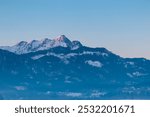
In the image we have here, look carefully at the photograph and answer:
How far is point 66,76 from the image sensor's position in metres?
21.4

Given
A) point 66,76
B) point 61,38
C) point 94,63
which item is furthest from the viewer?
point 94,63

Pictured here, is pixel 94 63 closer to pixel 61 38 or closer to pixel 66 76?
pixel 66 76

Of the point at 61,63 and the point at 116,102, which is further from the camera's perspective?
the point at 61,63

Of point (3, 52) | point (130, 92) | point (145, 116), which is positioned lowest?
point (145, 116)

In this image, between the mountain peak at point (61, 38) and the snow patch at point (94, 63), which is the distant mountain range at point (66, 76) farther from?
the mountain peak at point (61, 38)

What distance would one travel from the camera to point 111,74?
22.1m

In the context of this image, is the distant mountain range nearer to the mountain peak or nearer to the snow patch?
the snow patch

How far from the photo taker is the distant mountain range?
2033 cm

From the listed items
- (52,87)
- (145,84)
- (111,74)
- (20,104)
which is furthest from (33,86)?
(20,104)

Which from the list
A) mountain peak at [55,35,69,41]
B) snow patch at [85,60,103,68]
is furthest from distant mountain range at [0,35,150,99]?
mountain peak at [55,35,69,41]

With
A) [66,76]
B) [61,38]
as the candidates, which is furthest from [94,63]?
[61,38]

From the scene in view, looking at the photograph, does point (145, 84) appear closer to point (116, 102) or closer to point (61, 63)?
point (61, 63)

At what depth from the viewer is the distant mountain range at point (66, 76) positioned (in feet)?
66.7

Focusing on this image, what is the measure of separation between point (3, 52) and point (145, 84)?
7279 mm
